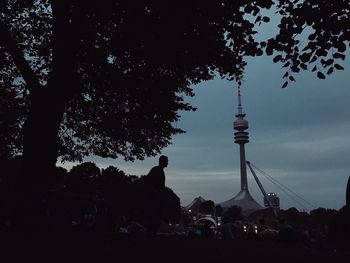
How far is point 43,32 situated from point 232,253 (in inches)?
443

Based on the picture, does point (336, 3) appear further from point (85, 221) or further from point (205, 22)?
point (85, 221)

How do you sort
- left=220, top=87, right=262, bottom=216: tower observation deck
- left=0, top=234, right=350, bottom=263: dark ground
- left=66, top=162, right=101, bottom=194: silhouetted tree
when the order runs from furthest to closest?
1. left=220, top=87, right=262, bottom=216: tower observation deck
2. left=66, top=162, right=101, bottom=194: silhouetted tree
3. left=0, top=234, right=350, bottom=263: dark ground

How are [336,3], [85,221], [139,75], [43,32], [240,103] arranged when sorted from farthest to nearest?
[240,103] → [85,221] → [43,32] → [139,75] → [336,3]

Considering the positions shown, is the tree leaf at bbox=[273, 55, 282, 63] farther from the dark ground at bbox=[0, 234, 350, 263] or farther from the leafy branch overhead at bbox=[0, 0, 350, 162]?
the dark ground at bbox=[0, 234, 350, 263]

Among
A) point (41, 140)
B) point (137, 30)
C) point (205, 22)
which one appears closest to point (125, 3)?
point (137, 30)

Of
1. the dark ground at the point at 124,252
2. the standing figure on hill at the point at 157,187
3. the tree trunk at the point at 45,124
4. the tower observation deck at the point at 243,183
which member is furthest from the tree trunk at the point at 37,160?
the tower observation deck at the point at 243,183

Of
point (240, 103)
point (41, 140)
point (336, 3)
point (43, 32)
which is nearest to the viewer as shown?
point (336, 3)

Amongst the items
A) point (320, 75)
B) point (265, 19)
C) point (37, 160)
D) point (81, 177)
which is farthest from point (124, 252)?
point (81, 177)

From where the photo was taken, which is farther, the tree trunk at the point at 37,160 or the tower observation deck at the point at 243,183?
the tower observation deck at the point at 243,183

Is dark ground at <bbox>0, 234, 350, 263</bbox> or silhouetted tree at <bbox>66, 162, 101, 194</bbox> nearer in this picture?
dark ground at <bbox>0, 234, 350, 263</bbox>

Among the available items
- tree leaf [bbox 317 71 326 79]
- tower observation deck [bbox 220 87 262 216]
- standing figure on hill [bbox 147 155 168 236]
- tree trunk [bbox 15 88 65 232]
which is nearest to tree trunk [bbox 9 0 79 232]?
tree trunk [bbox 15 88 65 232]

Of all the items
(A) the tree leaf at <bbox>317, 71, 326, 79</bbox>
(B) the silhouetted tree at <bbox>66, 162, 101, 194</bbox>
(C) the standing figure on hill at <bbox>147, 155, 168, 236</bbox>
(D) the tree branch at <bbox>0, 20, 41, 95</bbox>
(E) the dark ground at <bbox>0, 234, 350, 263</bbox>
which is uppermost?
(B) the silhouetted tree at <bbox>66, 162, 101, 194</bbox>

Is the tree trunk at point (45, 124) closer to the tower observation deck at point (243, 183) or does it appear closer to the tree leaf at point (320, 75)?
the tree leaf at point (320, 75)

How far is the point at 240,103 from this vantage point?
600ft
